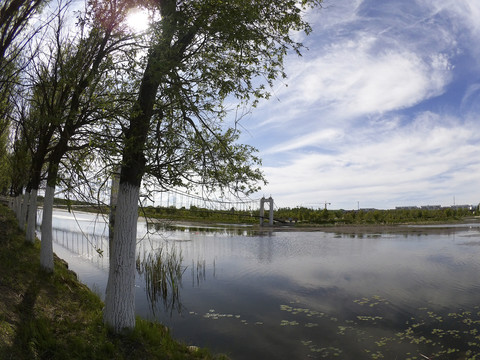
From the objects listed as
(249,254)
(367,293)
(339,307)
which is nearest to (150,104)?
(339,307)

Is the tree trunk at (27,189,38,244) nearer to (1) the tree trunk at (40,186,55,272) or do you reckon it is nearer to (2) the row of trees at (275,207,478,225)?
(1) the tree trunk at (40,186,55,272)

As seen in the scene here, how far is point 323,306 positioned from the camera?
33.9 feet

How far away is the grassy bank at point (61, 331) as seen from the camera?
17.5ft

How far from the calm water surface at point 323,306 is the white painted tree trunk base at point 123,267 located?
0.67 m

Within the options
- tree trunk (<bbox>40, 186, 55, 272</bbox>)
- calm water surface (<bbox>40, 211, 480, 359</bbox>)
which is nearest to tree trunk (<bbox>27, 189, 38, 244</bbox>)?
calm water surface (<bbox>40, 211, 480, 359</bbox>)

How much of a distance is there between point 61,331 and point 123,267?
1.57m

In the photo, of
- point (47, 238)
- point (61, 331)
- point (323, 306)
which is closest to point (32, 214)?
point (47, 238)

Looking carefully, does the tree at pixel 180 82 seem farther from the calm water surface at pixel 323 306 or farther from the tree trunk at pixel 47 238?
the tree trunk at pixel 47 238

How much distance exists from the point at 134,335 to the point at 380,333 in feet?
18.3

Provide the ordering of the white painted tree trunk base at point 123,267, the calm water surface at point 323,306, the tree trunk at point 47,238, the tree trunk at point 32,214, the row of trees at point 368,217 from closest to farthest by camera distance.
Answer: the white painted tree trunk base at point 123,267
the calm water surface at point 323,306
the tree trunk at point 47,238
the tree trunk at point 32,214
the row of trees at point 368,217

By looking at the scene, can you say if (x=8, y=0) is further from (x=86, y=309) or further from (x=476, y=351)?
(x=476, y=351)


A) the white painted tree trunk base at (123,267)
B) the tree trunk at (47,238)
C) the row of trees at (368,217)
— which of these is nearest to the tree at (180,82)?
the white painted tree trunk base at (123,267)

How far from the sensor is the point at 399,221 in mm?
60188

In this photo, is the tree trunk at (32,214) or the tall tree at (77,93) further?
the tree trunk at (32,214)
